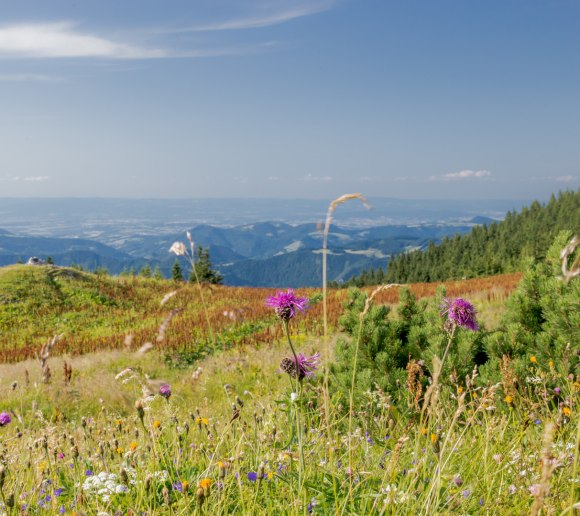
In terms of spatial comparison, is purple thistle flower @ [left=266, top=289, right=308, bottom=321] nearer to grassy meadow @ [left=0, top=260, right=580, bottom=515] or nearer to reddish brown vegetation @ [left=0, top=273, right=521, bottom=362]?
grassy meadow @ [left=0, top=260, right=580, bottom=515]

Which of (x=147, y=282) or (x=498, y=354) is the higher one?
(x=498, y=354)

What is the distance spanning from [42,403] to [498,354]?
24.6ft

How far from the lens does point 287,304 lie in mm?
2035

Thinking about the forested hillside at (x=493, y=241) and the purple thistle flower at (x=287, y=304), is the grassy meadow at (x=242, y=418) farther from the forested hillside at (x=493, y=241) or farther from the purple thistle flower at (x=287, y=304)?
the forested hillside at (x=493, y=241)

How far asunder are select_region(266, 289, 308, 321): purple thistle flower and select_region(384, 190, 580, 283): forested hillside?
99.9 m

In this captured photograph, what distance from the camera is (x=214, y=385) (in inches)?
318

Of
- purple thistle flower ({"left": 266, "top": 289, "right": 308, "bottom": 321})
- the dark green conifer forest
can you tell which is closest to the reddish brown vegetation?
purple thistle flower ({"left": 266, "top": 289, "right": 308, "bottom": 321})

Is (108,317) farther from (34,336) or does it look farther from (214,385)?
(214,385)

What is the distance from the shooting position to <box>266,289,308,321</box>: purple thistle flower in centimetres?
199

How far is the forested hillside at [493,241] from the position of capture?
10405 centimetres

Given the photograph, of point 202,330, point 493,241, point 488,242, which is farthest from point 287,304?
point 493,241

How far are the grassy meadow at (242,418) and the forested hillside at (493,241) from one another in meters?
87.1

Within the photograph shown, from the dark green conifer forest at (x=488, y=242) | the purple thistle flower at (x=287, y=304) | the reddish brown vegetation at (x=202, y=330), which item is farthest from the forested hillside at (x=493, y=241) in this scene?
the purple thistle flower at (x=287, y=304)

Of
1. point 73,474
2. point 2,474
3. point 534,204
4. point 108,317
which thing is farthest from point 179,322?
point 534,204
